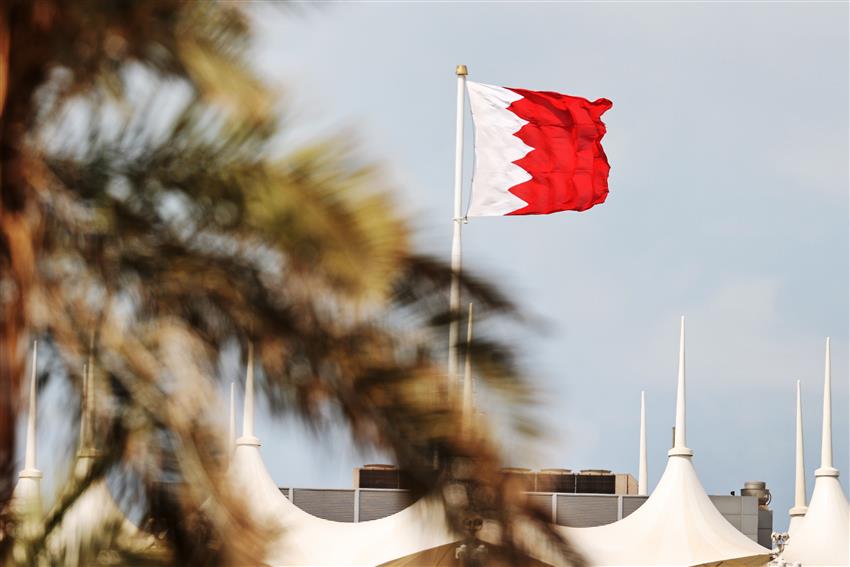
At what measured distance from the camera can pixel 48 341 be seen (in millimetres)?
5715

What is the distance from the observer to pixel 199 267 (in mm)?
5473

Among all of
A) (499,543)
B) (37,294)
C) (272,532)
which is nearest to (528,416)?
(499,543)

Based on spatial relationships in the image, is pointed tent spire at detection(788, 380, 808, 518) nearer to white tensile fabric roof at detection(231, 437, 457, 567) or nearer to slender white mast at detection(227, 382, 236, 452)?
white tensile fabric roof at detection(231, 437, 457, 567)

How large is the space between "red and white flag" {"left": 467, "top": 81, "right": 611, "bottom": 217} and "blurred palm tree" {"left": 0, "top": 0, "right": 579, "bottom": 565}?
1538 centimetres

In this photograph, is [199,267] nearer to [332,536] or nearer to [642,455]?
[332,536]

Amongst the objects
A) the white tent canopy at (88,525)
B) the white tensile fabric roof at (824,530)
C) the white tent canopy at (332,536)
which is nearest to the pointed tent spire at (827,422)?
the white tensile fabric roof at (824,530)

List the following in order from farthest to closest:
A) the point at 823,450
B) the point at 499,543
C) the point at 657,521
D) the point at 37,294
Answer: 1. the point at 823,450
2. the point at 657,521
3. the point at 37,294
4. the point at 499,543

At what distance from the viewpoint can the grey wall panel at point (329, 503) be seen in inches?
1435

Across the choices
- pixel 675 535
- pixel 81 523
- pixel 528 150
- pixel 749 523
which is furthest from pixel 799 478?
pixel 81 523

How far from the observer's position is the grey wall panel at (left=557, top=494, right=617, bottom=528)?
36156mm

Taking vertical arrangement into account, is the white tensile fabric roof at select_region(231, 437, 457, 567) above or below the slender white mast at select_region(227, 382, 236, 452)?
below

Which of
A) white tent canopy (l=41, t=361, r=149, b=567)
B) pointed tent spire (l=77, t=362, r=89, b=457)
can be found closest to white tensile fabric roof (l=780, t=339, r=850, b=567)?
white tent canopy (l=41, t=361, r=149, b=567)

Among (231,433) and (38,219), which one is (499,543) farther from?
(38,219)

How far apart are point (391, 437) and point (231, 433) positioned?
628 millimetres
